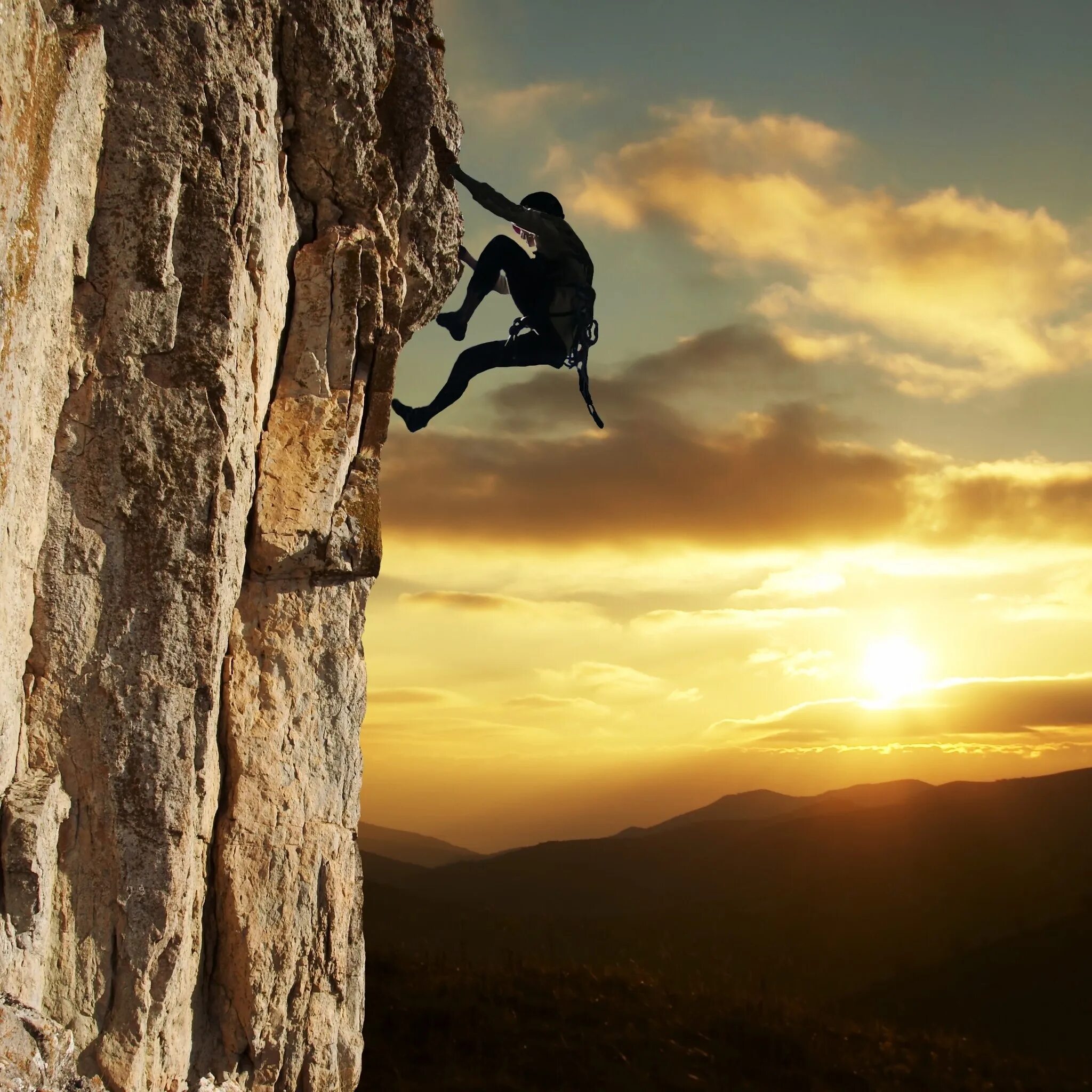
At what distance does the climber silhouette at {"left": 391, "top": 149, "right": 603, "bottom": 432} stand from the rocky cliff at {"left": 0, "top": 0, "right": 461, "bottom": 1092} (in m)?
1.85

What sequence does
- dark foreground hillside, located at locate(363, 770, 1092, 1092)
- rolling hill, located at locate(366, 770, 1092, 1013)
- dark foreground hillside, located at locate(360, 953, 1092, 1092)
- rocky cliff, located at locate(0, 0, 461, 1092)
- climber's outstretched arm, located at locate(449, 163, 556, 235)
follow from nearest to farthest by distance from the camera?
rocky cliff, located at locate(0, 0, 461, 1092)
climber's outstretched arm, located at locate(449, 163, 556, 235)
dark foreground hillside, located at locate(360, 953, 1092, 1092)
dark foreground hillside, located at locate(363, 770, 1092, 1092)
rolling hill, located at locate(366, 770, 1092, 1013)

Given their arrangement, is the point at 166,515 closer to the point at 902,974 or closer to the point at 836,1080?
the point at 836,1080

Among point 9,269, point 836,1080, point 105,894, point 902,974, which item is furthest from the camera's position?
point 902,974

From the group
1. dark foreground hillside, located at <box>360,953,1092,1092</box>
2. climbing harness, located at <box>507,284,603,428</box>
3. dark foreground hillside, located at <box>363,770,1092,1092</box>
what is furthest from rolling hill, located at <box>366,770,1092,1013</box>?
climbing harness, located at <box>507,284,603,428</box>

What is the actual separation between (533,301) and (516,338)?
334 mm

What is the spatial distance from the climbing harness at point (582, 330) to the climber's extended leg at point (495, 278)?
0.55 ft

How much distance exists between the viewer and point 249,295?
18.4 feet

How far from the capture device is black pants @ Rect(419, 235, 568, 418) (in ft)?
28.2

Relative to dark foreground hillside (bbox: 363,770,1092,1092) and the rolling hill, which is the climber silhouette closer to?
dark foreground hillside (bbox: 363,770,1092,1092)

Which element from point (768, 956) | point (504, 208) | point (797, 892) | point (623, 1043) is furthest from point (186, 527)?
point (797, 892)

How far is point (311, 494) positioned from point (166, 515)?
51.6 inches

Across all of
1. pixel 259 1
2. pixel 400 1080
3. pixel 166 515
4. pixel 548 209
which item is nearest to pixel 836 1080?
pixel 400 1080

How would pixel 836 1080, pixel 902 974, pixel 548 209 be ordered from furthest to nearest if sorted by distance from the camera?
pixel 902 974 → pixel 836 1080 → pixel 548 209

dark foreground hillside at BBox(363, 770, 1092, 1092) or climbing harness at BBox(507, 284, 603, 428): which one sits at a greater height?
climbing harness at BBox(507, 284, 603, 428)
